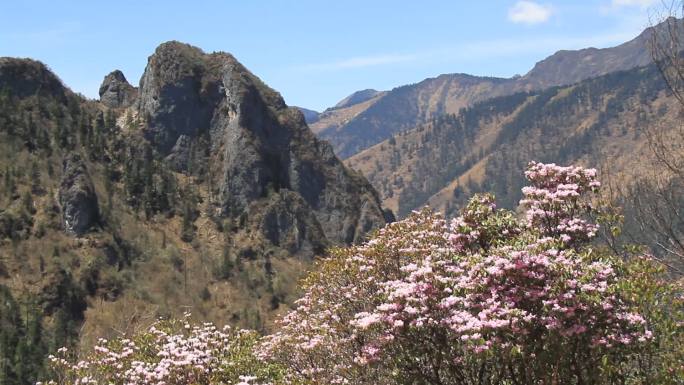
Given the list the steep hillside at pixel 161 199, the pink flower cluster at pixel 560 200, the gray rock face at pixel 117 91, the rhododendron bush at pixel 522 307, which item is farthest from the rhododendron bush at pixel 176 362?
the gray rock face at pixel 117 91

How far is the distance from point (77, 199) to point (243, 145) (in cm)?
3722

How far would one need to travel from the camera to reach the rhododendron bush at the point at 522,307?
12000 mm

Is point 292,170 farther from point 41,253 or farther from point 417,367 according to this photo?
point 417,367

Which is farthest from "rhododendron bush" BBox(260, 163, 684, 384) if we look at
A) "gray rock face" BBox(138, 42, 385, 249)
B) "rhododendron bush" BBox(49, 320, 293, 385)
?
"gray rock face" BBox(138, 42, 385, 249)

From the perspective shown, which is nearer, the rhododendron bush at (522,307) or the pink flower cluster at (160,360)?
the rhododendron bush at (522,307)

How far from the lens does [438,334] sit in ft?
42.4

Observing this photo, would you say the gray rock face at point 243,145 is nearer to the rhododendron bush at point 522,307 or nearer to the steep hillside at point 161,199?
the steep hillside at point 161,199

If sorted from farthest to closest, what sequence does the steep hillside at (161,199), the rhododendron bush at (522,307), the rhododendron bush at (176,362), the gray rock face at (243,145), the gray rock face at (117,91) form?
the gray rock face at (117,91)
the gray rock face at (243,145)
the steep hillside at (161,199)
the rhododendron bush at (176,362)
the rhododendron bush at (522,307)

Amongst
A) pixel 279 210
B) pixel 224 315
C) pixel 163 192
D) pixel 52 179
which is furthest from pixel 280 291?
pixel 52 179

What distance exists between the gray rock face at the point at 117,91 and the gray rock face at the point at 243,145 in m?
10.5

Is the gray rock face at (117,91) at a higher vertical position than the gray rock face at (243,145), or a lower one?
higher

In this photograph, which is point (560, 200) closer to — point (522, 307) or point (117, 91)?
point (522, 307)

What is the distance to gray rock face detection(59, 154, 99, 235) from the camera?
101 m

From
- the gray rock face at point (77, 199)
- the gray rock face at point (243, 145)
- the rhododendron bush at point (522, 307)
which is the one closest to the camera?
the rhododendron bush at point (522, 307)
